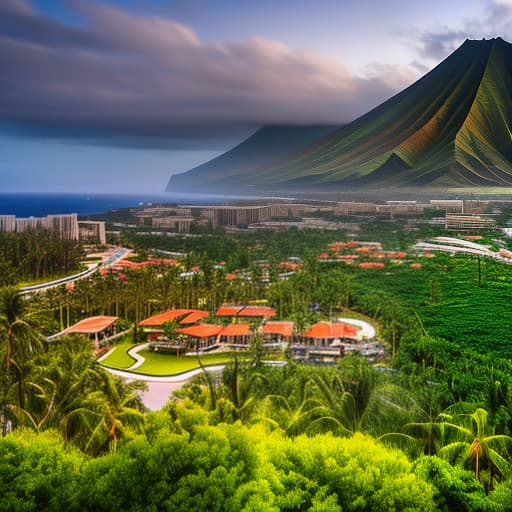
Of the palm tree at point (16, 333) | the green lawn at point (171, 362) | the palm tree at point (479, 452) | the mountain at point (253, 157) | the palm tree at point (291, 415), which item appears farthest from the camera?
the mountain at point (253, 157)

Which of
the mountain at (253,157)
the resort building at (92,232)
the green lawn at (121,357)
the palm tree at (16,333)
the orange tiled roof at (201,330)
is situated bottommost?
the green lawn at (121,357)

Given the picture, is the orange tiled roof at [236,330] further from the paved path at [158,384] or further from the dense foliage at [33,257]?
the dense foliage at [33,257]

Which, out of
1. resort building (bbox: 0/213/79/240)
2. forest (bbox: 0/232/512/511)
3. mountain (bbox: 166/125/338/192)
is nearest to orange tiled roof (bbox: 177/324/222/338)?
forest (bbox: 0/232/512/511)

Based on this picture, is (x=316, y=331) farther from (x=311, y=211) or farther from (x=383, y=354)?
(x=311, y=211)

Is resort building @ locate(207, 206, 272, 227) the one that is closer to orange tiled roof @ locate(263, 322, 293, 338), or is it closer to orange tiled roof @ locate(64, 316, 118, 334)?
orange tiled roof @ locate(263, 322, 293, 338)

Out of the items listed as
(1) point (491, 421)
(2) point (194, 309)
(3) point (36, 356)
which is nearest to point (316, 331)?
(2) point (194, 309)

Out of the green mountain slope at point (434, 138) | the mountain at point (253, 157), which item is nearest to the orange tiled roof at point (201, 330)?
the green mountain slope at point (434, 138)
